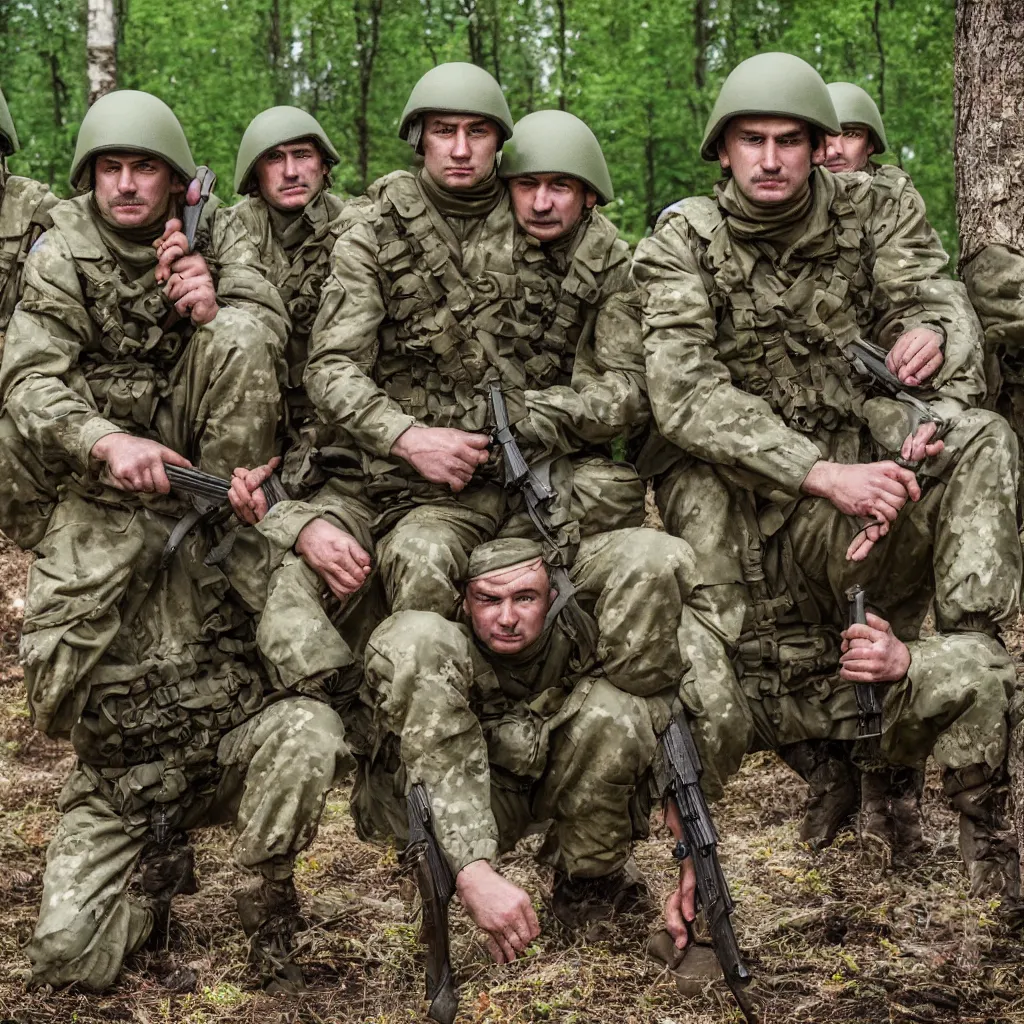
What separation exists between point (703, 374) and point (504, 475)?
81 cm

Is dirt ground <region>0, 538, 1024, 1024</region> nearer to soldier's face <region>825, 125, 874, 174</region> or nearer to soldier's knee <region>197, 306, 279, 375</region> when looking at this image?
soldier's knee <region>197, 306, 279, 375</region>

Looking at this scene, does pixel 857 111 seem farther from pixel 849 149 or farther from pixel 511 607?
pixel 511 607

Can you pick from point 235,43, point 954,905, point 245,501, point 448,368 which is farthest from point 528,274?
point 235,43

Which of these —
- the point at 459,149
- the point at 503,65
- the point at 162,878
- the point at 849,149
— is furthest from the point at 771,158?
the point at 503,65

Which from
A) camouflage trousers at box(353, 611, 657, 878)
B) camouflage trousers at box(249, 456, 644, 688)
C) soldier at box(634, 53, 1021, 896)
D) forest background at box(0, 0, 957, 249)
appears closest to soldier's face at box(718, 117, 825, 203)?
soldier at box(634, 53, 1021, 896)

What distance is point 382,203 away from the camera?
553 cm

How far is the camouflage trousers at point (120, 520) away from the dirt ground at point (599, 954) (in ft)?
3.17

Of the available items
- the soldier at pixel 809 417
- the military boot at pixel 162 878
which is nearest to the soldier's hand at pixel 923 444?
the soldier at pixel 809 417

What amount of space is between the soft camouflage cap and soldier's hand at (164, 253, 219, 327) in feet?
4.34

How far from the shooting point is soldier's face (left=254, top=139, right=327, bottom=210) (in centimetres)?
667

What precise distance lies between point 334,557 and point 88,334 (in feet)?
4.14

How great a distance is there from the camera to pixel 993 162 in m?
5.56

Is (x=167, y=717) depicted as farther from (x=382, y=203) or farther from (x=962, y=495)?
(x=962, y=495)

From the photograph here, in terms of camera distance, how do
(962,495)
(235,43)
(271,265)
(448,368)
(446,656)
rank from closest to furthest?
(446,656) → (962,495) → (448,368) → (271,265) → (235,43)
